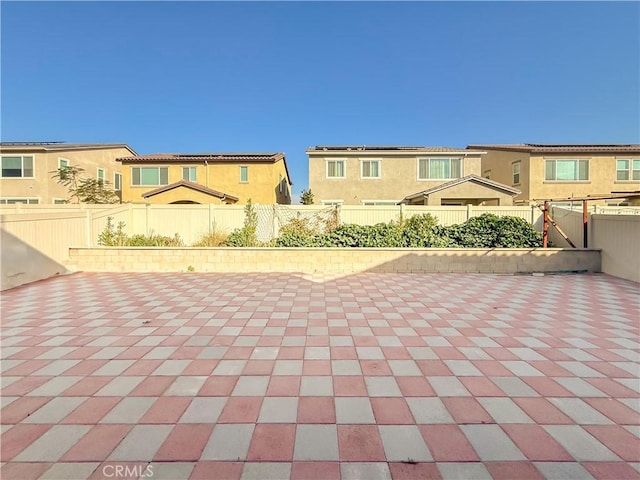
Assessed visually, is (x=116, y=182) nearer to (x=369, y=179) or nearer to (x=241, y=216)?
(x=241, y=216)

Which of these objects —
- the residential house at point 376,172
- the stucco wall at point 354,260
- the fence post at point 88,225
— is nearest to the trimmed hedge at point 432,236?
the stucco wall at point 354,260

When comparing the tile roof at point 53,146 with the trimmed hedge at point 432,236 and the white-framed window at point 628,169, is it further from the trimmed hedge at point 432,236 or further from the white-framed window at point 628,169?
the white-framed window at point 628,169

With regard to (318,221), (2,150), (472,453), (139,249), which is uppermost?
(2,150)

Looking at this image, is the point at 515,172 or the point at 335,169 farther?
the point at 515,172

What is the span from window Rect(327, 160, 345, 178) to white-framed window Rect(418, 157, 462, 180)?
16.5 ft

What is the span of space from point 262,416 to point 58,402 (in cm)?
188

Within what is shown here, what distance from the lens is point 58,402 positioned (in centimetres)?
266

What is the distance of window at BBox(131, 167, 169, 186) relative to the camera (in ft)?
65.8

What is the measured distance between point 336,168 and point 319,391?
17356 millimetres

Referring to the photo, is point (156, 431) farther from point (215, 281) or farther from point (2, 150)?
point (2, 150)

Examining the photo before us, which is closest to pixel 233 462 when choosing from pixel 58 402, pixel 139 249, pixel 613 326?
pixel 58 402

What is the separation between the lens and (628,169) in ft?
61.8

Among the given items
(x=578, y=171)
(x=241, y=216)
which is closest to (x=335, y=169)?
(x=241, y=216)

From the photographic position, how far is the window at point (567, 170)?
18.8 meters
